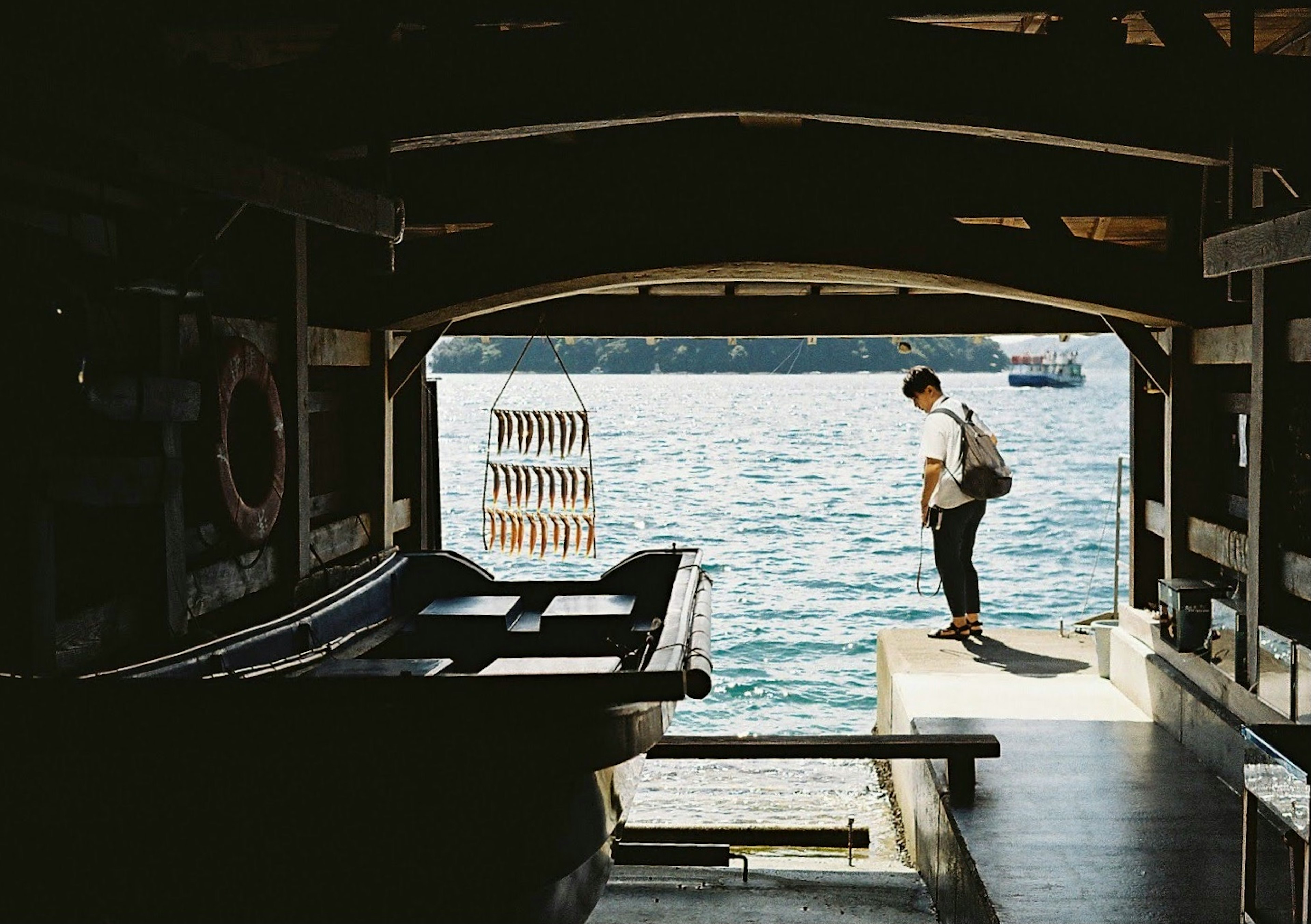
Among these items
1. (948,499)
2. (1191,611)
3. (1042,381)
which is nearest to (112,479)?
(1191,611)

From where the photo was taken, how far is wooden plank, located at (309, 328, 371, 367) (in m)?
7.56

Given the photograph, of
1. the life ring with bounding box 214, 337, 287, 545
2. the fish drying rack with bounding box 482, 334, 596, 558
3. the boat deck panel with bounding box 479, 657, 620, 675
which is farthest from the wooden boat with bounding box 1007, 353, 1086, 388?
the life ring with bounding box 214, 337, 287, 545

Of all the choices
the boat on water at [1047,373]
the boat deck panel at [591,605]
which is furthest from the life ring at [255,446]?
the boat on water at [1047,373]

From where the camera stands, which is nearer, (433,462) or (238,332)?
(238,332)

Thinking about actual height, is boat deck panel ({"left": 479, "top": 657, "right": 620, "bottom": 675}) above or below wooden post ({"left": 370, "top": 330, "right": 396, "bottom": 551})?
below

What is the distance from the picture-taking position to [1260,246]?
203 inches

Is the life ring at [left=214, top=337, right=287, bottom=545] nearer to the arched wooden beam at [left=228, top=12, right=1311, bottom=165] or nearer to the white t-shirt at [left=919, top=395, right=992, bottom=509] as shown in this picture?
the arched wooden beam at [left=228, top=12, right=1311, bottom=165]

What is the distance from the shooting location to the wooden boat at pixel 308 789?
3.77 meters

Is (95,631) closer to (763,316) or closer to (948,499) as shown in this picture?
(948,499)

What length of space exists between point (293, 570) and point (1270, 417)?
4.77m

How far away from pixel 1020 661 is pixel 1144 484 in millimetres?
1440

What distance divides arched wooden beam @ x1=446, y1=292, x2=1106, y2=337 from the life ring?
382 cm

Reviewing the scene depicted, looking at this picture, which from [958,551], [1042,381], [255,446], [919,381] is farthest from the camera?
[1042,381]

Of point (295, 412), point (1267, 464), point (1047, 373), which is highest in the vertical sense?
point (1047, 373)
